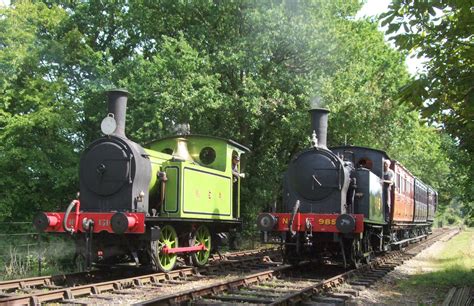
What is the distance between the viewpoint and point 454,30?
247 inches

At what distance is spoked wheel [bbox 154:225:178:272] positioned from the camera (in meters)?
10.4

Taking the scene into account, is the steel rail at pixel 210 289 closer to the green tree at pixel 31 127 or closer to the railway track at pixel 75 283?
the railway track at pixel 75 283

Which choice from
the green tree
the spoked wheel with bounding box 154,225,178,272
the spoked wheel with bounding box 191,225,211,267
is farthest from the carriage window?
the green tree

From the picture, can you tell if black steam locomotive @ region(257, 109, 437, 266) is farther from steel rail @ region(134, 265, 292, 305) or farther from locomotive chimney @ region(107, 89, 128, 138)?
locomotive chimney @ region(107, 89, 128, 138)

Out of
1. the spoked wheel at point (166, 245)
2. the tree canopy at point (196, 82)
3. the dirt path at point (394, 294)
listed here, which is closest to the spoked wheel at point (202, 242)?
the spoked wheel at point (166, 245)

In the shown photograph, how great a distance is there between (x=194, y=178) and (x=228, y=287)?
3.22 metres

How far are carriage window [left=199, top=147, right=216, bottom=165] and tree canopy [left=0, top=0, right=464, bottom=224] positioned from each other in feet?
13.4

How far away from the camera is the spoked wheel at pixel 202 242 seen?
11797 mm

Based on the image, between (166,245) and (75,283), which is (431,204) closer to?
(166,245)

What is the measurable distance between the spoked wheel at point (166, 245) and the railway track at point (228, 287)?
1.06 feet

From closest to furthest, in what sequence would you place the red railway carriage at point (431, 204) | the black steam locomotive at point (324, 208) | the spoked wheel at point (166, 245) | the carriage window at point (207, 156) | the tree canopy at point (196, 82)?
the spoked wheel at point (166, 245) → the black steam locomotive at point (324, 208) → the carriage window at point (207, 156) → the tree canopy at point (196, 82) → the red railway carriage at point (431, 204)

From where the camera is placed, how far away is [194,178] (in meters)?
11.3

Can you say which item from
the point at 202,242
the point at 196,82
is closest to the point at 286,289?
the point at 202,242

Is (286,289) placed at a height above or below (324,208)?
below
